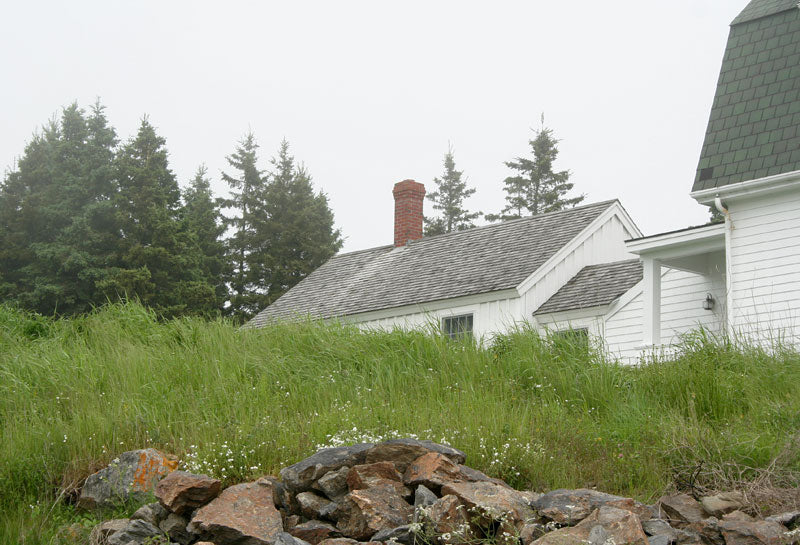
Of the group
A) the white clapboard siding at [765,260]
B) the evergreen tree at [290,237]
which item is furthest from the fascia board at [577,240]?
the evergreen tree at [290,237]

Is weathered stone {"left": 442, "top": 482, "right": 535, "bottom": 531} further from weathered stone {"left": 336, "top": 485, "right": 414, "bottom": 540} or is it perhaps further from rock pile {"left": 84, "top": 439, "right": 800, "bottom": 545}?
weathered stone {"left": 336, "top": 485, "right": 414, "bottom": 540}

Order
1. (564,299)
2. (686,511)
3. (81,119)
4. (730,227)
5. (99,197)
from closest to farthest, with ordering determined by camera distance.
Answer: (686,511)
(730,227)
(564,299)
(99,197)
(81,119)

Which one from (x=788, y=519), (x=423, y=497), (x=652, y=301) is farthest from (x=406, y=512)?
(x=652, y=301)

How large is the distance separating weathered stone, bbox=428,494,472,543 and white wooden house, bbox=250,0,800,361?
4.93 m

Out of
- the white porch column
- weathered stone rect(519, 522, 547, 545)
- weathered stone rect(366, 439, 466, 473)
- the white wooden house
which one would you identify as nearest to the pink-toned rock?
weathered stone rect(366, 439, 466, 473)

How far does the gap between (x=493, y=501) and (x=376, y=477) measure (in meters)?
0.96

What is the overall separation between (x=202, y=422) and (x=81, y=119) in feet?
121

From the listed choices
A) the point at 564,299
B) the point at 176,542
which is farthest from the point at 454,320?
the point at 176,542

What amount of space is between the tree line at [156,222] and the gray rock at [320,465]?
20.6 metres

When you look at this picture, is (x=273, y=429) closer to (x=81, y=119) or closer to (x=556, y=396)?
(x=556, y=396)

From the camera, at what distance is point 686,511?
5.64 meters

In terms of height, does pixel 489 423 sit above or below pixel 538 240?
below

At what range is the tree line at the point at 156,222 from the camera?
31109 mm

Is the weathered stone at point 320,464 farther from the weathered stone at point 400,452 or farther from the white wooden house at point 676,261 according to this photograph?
the white wooden house at point 676,261
